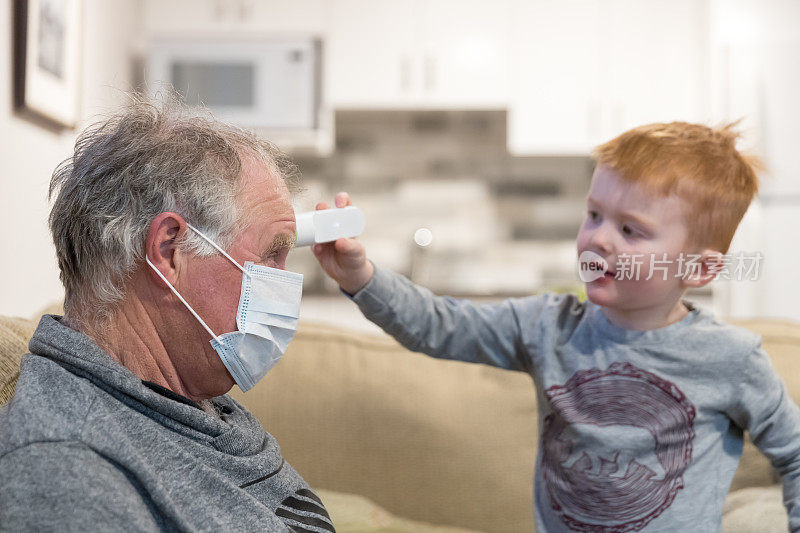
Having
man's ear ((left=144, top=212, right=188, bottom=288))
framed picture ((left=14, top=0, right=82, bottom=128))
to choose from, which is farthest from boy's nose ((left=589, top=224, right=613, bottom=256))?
framed picture ((left=14, top=0, right=82, bottom=128))

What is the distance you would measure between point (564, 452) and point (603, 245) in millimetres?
348

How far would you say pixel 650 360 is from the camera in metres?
1.25

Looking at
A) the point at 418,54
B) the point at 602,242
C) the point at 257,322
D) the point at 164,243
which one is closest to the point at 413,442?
the point at 602,242

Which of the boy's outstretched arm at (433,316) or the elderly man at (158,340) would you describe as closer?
the elderly man at (158,340)

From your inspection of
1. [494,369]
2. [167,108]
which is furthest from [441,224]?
→ [167,108]

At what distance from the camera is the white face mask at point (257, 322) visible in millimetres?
885

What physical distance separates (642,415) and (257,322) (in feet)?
2.20

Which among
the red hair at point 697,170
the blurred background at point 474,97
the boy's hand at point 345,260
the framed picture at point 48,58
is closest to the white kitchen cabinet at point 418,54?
the blurred background at point 474,97

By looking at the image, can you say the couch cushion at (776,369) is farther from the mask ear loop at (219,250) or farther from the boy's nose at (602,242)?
the mask ear loop at (219,250)

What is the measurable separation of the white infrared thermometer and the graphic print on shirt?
47 cm

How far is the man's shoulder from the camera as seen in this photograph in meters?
0.66

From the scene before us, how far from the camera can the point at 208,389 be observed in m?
0.89

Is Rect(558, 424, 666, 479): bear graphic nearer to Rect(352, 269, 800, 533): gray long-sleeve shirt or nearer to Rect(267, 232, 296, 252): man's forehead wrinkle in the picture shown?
Rect(352, 269, 800, 533): gray long-sleeve shirt

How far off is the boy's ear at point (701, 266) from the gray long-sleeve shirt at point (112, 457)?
29.9 inches
